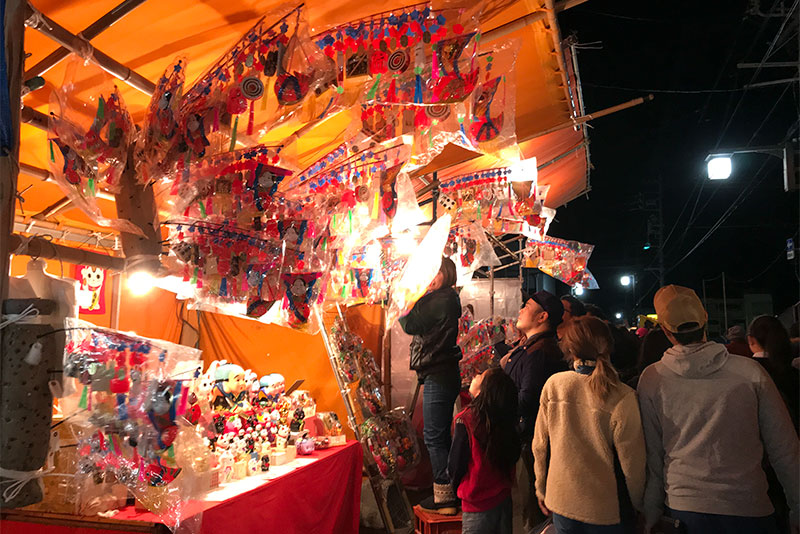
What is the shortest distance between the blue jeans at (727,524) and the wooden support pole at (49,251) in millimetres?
2784

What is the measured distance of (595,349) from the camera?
2.91 m

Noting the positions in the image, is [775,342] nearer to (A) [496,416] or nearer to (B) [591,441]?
(B) [591,441]

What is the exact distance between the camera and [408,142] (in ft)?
8.66

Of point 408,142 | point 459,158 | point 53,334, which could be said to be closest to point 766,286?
point 459,158

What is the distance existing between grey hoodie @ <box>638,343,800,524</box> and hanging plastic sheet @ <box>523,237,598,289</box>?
3.65 meters

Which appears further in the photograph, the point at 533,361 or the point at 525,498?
the point at 525,498

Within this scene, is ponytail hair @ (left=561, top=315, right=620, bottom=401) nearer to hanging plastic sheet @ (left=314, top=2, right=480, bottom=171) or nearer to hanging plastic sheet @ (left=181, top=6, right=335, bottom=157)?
hanging plastic sheet @ (left=314, top=2, right=480, bottom=171)

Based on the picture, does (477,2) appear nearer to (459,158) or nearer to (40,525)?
(459,158)

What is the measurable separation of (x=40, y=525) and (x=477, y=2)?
10.2 ft

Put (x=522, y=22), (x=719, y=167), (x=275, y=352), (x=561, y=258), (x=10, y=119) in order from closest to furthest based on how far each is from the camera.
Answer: (x=10, y=119) < (x=522, y=22) < (x=561, y=258) < (x=275, y=352) < (x=719, y=167)

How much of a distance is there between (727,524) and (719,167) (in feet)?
42.7

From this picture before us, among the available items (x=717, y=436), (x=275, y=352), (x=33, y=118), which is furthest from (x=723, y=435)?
(x=275, y=352)

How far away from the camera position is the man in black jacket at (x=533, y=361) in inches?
148

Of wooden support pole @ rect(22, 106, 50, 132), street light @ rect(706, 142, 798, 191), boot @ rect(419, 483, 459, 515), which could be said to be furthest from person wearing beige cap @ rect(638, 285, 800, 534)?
street light @ rect(706, 142, 798, 191)
